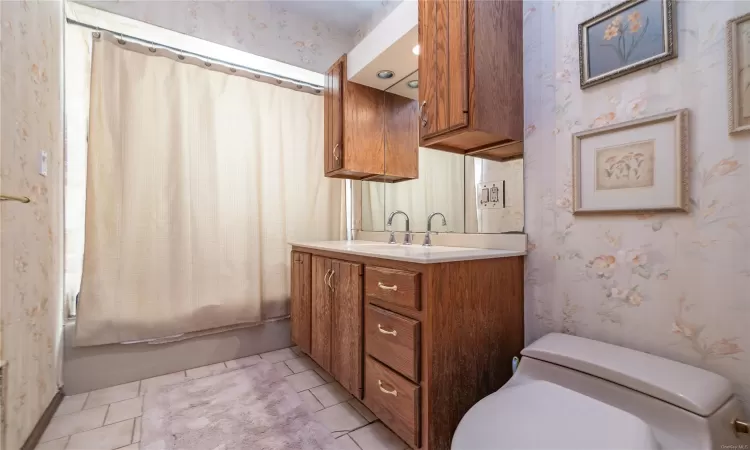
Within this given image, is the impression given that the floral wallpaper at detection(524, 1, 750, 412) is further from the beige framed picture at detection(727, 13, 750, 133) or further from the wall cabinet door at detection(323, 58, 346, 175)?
the wall cabinet door at detection(323, 58, 346, 175)

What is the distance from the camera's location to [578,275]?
1.24 metres

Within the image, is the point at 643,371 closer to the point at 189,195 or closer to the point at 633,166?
the point at 633,166

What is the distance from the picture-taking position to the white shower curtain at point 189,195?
184 cm

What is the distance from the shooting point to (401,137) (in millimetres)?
2148

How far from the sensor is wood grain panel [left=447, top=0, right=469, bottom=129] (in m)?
1.26

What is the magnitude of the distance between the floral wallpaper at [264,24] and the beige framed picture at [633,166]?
1.88m

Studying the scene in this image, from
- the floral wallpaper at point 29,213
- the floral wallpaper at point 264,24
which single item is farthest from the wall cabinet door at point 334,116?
the floral wallpaper at point 29,213

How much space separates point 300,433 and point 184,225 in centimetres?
145

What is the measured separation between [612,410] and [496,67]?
1256 millimetres

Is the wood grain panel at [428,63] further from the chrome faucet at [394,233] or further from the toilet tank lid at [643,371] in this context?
the toilet tank lid at [643,371]

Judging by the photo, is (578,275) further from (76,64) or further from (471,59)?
(76,64)

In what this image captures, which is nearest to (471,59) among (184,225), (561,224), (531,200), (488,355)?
(531,200)

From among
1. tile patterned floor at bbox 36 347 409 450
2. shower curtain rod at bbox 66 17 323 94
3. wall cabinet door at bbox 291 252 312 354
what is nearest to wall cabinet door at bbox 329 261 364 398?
tile patterned floor at bbox 36 347 409 450

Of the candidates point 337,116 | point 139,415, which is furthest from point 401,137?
point 139,415
